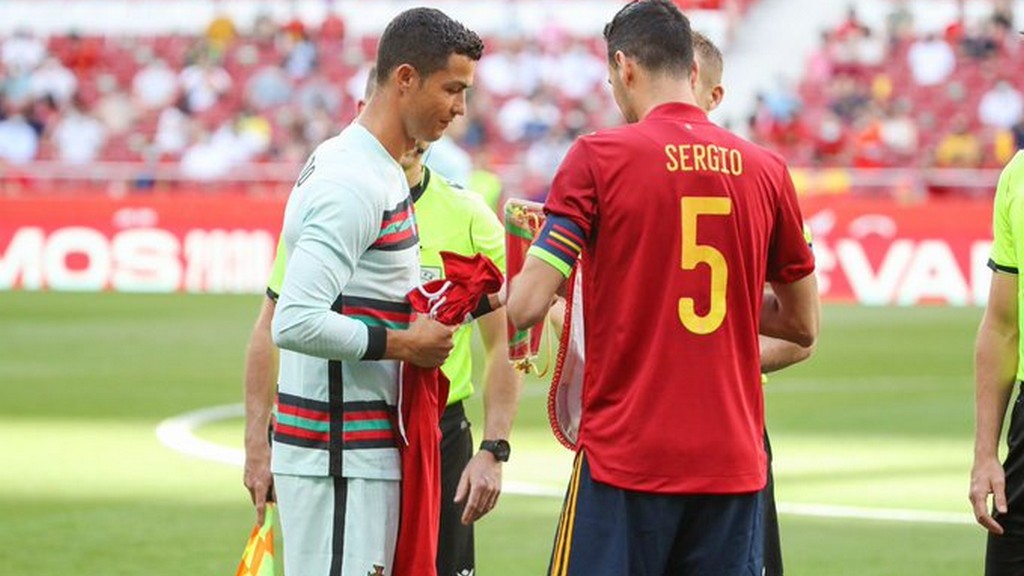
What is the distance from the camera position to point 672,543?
511 centimetres

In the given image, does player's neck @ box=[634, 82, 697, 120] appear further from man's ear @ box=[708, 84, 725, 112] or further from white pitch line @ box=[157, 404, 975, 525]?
white pitch line @ box=[157, 404, 975, 525]

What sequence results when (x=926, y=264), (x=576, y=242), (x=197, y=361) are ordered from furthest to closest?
(x=926, y=264), (x=197, y=361), (x=576, y=242)

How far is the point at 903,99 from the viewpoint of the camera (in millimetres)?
33156

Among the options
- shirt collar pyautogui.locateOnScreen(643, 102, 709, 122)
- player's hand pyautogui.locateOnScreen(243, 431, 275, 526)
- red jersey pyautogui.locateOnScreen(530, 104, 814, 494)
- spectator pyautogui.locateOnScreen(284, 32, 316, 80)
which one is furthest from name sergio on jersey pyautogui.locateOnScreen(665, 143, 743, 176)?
spectator pyautogui.locateOnScreen(284, 32, 316, 80)

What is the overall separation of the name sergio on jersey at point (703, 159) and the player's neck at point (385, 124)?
82cm

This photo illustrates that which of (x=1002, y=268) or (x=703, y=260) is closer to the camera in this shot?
(x=703, y=260)

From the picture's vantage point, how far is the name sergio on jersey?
16.4 ft

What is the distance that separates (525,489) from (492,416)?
6.09m

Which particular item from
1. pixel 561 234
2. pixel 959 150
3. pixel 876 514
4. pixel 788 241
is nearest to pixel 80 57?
pixel 959 150

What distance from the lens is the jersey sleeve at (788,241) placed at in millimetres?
5211

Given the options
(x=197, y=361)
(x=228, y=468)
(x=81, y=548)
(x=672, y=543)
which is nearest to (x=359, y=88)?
(x=197, y=361)

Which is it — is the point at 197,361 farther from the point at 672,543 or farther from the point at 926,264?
the point at 672,543

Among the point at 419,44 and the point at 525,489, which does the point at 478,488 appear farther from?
the point at 525,489

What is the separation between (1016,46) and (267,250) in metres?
14.4
